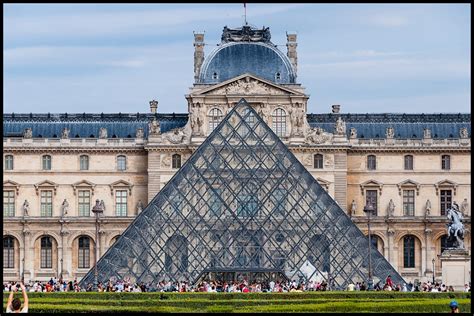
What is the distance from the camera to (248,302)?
4016 centimetres

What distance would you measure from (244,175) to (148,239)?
5.59m

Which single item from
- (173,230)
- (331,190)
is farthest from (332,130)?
(173,230)

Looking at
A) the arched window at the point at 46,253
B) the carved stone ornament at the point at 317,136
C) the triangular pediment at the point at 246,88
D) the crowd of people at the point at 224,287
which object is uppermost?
the triangular pediment at the point at 246,88

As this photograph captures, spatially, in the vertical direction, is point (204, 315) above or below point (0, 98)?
below

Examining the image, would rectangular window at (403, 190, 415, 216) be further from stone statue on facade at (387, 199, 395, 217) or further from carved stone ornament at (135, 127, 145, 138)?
carved stone ornament at (135, 127, 145, 138)

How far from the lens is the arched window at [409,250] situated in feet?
263

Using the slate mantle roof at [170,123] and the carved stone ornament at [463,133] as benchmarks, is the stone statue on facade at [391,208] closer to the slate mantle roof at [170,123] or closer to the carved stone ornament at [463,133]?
the slate mantle roof at [170,123]

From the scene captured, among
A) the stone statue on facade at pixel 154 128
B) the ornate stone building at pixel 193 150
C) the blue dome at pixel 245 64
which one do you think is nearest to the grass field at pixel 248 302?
the ornate stone building at pixel 193 150

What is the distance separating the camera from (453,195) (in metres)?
81.1

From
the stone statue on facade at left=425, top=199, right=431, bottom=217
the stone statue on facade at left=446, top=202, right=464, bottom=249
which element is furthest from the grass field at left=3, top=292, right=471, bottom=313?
the stone statue on facade at left=425, top=199, right=431, bottom=217

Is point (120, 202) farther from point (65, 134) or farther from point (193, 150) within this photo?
point (193, 150)

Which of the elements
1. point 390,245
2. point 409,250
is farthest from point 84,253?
point 409,250

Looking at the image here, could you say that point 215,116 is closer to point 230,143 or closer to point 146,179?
point 146,179

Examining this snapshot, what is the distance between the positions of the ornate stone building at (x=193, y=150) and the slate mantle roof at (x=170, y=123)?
0.07 metres
